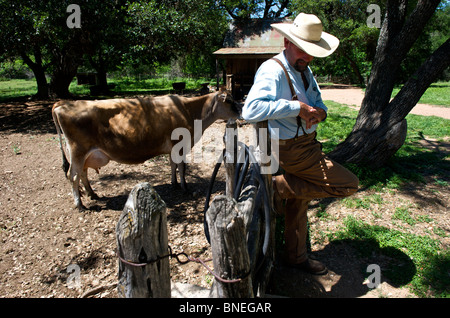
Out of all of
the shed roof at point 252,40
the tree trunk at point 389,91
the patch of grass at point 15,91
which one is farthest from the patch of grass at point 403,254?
the patch of grass at point 15,91

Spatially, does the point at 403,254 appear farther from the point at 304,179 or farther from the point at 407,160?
the point at 407,160

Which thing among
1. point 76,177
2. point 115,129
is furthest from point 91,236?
point 115,129

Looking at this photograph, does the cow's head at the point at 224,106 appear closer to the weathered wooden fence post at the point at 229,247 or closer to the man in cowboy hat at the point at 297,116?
the man in cowboy hat at the point at 297,116

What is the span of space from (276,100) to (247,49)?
16.9 m

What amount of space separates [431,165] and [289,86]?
483cm

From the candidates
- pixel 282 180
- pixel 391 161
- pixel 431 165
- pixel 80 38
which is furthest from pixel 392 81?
pixel 80 38

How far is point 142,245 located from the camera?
1.70 metres

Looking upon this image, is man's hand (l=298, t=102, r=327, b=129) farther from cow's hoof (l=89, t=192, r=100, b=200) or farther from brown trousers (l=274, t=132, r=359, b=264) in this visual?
cow's hoof (l=89, t=192, r=100, b=200)

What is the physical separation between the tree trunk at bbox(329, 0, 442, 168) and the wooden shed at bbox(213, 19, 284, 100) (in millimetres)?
12027

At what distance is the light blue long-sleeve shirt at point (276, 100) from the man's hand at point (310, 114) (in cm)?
5

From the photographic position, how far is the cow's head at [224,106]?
5.99 m

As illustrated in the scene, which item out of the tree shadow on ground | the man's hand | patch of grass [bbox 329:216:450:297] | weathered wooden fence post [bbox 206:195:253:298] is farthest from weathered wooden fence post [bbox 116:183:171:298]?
patch of grass [bbox 329:216:450:297]
